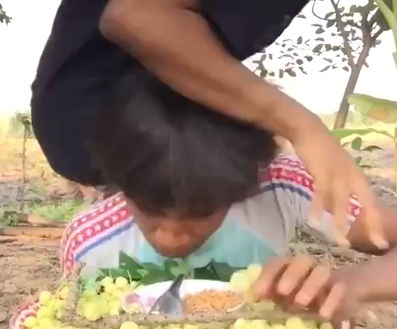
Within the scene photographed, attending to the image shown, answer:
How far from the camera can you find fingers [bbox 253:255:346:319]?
1.65ft

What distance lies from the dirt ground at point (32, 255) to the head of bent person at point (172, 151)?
963 mm

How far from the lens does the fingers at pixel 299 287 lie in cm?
50

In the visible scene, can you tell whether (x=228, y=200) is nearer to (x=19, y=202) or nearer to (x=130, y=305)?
(x=130, y=305)

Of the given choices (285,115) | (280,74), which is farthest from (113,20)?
(280,74)

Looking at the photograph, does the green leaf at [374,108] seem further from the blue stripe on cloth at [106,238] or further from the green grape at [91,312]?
the green grape at [91,312]

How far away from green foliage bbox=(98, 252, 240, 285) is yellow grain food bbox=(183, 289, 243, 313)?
0.19 feet

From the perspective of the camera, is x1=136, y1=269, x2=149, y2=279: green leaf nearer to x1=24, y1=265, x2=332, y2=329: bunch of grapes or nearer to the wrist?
x1=24, y1=265, x2=332, y2=329: bunch of grapes

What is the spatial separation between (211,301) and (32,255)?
4.29 feet

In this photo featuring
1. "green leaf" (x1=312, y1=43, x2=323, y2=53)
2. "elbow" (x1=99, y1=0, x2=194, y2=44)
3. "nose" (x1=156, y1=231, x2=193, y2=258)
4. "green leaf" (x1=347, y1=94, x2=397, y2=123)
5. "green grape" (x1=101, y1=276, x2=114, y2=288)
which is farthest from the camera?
"green leaf" (x1=312, y1=43, x2=323, y2=53)

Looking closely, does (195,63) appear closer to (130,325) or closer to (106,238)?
(130,325)

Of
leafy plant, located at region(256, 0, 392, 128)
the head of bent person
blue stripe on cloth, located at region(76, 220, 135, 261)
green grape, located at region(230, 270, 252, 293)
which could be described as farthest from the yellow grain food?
leafy plant, located at region(256, 0, 392, 128)

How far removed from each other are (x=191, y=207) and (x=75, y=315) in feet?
0.59

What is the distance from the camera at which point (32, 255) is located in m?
1.80

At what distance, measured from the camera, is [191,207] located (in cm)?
67
